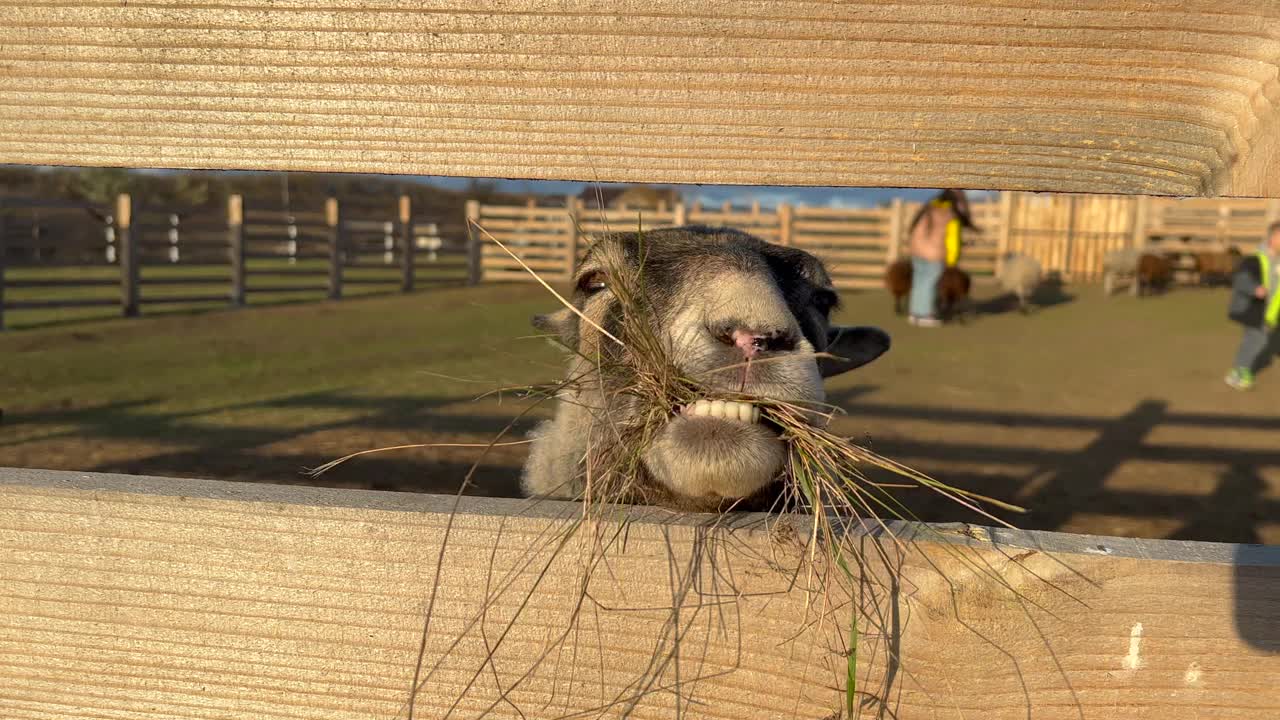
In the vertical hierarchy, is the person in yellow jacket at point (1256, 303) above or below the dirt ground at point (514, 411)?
above

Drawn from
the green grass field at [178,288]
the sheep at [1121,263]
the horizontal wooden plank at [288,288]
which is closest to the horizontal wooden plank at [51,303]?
the green grass field at [178,288]

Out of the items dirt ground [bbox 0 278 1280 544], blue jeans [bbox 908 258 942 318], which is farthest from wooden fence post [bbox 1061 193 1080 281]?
blue jeans [bbox 908 258 942 318]

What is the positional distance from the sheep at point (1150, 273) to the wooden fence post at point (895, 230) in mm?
6773

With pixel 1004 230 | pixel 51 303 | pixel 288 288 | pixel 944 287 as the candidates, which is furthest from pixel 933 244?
pixel 51 303

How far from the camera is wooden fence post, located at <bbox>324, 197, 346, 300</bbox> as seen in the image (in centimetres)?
Result: 2441

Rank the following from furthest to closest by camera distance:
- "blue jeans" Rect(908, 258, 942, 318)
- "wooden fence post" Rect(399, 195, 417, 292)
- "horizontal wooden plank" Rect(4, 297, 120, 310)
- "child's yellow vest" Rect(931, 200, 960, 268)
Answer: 1. "wooden fence post" Rect(399, 195, 417, 292)
2. "blue jeans" Rect(908, 258, 942, 318)
3. "child's yellow vest" Rect(931, 200, 960, 268)
4. "horizontal wooden plank" Rect(4, 297, 120, 310)

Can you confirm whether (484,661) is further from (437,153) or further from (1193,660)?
(1193,660)

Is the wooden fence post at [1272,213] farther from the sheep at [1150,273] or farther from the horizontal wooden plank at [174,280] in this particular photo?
the horizontal wooden plank at [174,280]

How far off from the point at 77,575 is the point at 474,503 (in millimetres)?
655

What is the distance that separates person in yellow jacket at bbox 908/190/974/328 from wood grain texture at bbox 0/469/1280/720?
56.7 feet

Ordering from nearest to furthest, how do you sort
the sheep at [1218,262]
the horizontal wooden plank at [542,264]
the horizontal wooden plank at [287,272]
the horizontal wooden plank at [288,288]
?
the horizontal wooden plank at [287,272]
the horizontal wooden plank at [288,288]
the sheep at [1218,262]
the horizontal wooden plank at [542,264]

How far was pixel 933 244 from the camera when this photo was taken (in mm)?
18328

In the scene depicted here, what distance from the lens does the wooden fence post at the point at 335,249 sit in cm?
2441

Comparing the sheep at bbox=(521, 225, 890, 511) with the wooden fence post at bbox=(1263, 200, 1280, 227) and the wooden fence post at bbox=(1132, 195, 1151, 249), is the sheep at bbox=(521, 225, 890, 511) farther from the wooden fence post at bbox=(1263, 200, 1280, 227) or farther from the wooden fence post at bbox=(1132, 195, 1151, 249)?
the wooden fence post at bbox=(1132, 195, 1151, 249)
